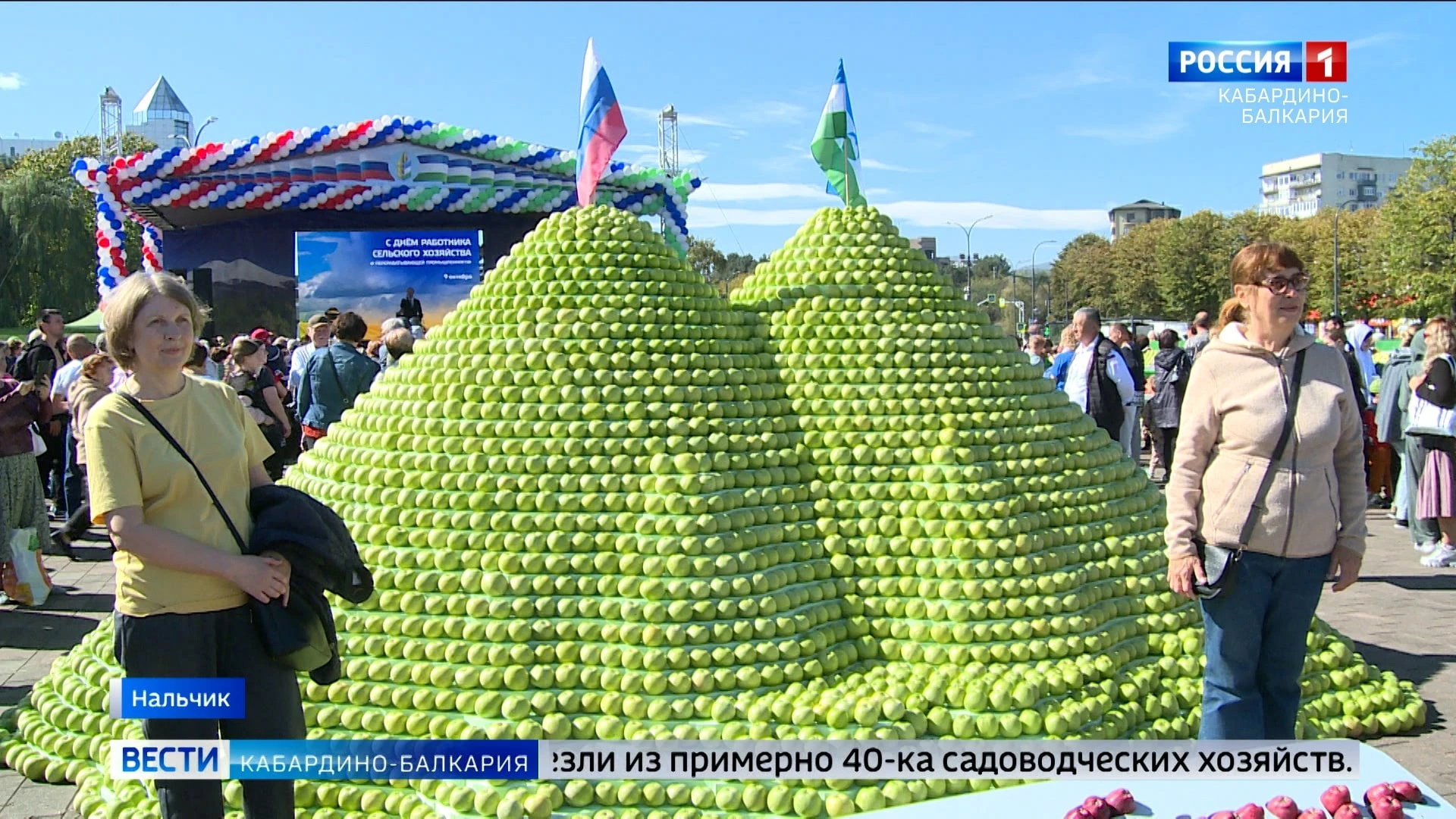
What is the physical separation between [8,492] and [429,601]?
195 inches

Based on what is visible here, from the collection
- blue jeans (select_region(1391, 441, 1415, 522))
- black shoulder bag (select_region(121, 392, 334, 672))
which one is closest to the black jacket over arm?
black shoulder bag (select_region(121, 392, 334, 672))

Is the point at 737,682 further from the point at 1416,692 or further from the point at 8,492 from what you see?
the point at 8,492

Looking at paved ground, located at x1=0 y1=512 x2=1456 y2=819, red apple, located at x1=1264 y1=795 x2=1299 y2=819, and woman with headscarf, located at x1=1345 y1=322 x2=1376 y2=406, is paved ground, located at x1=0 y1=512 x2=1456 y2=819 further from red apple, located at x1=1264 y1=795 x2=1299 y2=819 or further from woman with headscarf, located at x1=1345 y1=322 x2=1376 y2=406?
woman with headscarf, located at x1=1345 y1=322 x2=1376 y2=406

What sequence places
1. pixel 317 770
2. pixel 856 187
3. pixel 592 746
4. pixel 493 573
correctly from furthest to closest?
pixel 856 187 → pixel 493 573 → pixel 592 746 → pixel 317 770

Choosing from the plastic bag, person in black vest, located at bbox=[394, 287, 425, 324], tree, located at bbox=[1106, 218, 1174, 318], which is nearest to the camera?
the plastic bag

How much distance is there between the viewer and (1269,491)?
2.98 m

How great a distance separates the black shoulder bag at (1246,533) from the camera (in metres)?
2.97

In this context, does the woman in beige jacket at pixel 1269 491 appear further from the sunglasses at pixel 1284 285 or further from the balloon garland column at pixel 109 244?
the balloon garland column at pixel 109 244

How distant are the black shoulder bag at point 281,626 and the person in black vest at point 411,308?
20657 mm

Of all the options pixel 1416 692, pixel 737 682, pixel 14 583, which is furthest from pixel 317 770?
pixel 14 583

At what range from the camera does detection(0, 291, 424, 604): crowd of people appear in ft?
20.8

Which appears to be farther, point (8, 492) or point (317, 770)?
point (8, 492)

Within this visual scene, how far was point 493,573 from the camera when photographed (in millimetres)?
3594

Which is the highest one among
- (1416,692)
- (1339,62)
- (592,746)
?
(1339,62)
